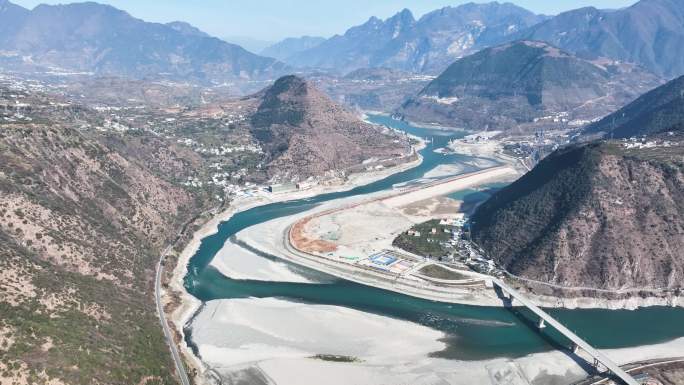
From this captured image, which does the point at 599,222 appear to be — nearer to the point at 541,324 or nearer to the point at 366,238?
the point at 541,324

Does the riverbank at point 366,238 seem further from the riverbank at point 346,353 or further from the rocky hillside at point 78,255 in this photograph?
the rocky hillside at point 78,255

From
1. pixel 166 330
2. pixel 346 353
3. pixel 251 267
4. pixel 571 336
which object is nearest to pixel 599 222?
pixel 571 336

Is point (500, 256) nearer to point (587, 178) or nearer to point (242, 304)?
point (587, 178)

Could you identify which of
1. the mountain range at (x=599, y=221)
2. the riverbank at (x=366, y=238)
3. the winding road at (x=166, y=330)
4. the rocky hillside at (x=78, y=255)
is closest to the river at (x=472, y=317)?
the riverbank at (x=366, y=238)

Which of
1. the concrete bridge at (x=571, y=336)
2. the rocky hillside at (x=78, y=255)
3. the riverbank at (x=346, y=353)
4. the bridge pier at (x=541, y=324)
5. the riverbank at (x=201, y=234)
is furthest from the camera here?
the bridge pier at (x=541, y=324)

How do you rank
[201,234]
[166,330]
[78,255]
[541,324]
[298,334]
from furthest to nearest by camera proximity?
[201,234] → [78,255] → [541,324] → [298,334] → [166,330]

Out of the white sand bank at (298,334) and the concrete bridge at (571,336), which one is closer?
the concrete bridge at (571,336)

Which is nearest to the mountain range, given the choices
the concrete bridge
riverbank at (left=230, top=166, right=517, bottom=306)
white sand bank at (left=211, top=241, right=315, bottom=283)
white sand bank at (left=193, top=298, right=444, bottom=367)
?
the concrete bridge
